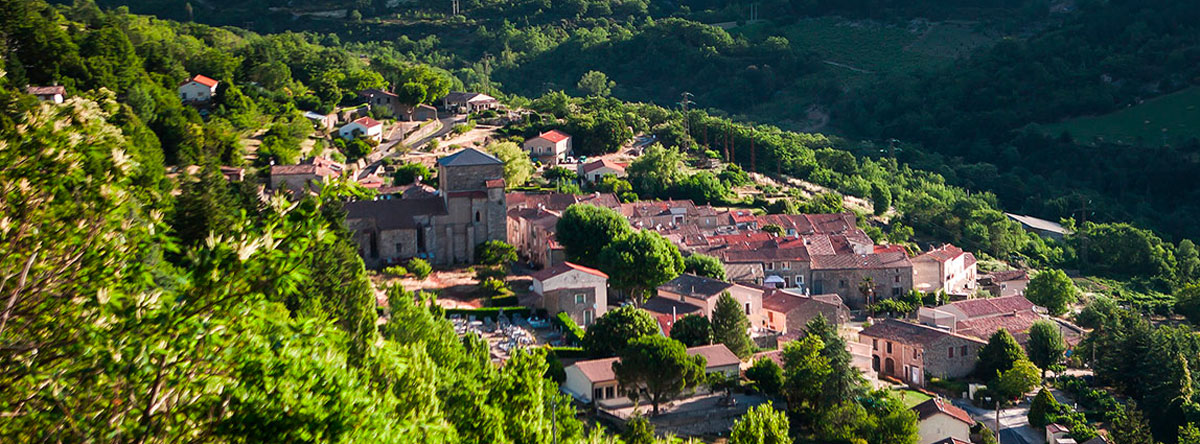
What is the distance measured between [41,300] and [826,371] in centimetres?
2352

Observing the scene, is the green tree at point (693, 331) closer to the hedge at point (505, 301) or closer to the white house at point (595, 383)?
the white house at point (595, 383)

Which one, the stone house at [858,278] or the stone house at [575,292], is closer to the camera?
the stone house at [575,292]

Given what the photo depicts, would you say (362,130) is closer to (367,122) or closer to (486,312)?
(367,122)

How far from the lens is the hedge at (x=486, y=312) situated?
31578 millimetres

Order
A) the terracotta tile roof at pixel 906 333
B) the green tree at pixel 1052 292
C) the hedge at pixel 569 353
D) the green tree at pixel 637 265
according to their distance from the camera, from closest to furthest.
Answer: the hedge at pixel 569 353 < the terracotta tile roof at pixel 906 333 < the green tree at pixel 637 265 < the green tree at pixel 1052 292

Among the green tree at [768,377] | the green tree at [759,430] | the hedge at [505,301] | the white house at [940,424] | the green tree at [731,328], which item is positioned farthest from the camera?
the hedge at [505,301]

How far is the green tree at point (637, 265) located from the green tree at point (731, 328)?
2957mm

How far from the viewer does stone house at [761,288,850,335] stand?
118 feet

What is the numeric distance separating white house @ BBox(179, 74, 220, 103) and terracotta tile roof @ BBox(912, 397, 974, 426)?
32038 millimetres

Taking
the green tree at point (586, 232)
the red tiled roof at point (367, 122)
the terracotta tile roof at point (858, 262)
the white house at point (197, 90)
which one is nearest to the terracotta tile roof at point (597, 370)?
the green tree at point (586, 232)

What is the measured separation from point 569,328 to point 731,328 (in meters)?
4.37

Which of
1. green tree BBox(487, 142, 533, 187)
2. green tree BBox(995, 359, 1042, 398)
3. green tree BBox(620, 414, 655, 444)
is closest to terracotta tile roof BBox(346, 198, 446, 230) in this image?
green tree BBox(487, 142, 533, 187)

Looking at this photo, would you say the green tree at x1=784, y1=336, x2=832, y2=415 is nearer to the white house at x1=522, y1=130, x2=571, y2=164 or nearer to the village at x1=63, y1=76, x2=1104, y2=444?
the village at x1=63, y1=76, x2=1104, y2=444

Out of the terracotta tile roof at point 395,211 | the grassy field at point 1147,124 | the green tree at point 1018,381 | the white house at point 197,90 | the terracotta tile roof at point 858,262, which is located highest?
the white house at point 197,90
